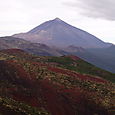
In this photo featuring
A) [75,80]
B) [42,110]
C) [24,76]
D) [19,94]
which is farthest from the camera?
[75,80]

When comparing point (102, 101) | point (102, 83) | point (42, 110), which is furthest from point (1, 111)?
point (102, 83)

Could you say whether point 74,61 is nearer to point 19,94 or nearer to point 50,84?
point 50,84

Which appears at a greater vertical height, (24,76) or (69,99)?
(24,76)

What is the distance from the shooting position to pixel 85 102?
193 feet

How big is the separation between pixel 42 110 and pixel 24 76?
48.1 feet

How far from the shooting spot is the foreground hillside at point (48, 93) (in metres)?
51.8

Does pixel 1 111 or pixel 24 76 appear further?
pixel 24 76

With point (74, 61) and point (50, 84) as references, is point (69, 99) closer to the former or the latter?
point (50, 84)

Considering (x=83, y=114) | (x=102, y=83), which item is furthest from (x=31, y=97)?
(x=102, y=83)

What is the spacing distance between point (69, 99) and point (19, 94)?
39.6 ft

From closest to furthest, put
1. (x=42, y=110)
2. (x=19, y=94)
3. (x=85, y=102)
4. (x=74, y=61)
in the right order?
(x=42, y=110)
(x=19, y=94)
(x=85, y=102)
(x=74, y=61)

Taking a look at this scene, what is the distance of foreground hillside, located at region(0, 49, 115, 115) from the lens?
170ft

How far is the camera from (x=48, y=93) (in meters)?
58.8

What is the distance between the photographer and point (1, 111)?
42.0 m
